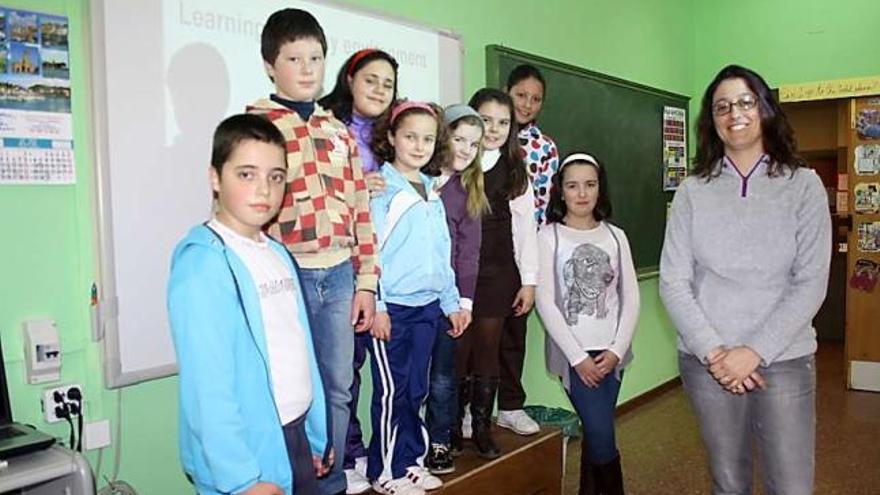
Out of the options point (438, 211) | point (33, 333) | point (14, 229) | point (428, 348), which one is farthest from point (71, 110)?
point (428, 348)

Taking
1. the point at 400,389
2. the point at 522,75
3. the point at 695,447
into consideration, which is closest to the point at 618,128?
the point at 522,75

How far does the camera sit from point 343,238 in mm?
2006

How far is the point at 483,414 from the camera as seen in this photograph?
264 cm

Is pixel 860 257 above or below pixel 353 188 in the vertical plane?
below

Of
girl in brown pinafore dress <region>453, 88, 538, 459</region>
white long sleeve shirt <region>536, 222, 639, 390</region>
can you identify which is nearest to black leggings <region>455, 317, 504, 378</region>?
girl in brown pinafore dress <region>453, 88, 538, 459</region>

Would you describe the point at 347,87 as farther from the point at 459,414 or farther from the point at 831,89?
the point at 831,89

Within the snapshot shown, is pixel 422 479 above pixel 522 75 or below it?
below

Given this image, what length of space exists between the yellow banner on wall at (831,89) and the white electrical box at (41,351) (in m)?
4.76

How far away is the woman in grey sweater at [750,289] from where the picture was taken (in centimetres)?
184

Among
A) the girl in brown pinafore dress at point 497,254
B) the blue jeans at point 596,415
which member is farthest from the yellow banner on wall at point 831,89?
the blue jeans at point 596,415

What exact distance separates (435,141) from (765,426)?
47.8 inches

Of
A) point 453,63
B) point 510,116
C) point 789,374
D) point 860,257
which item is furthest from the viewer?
point 860,257

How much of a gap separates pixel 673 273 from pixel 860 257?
3.68m

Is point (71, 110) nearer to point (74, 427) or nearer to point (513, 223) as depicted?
point (74, 427)
